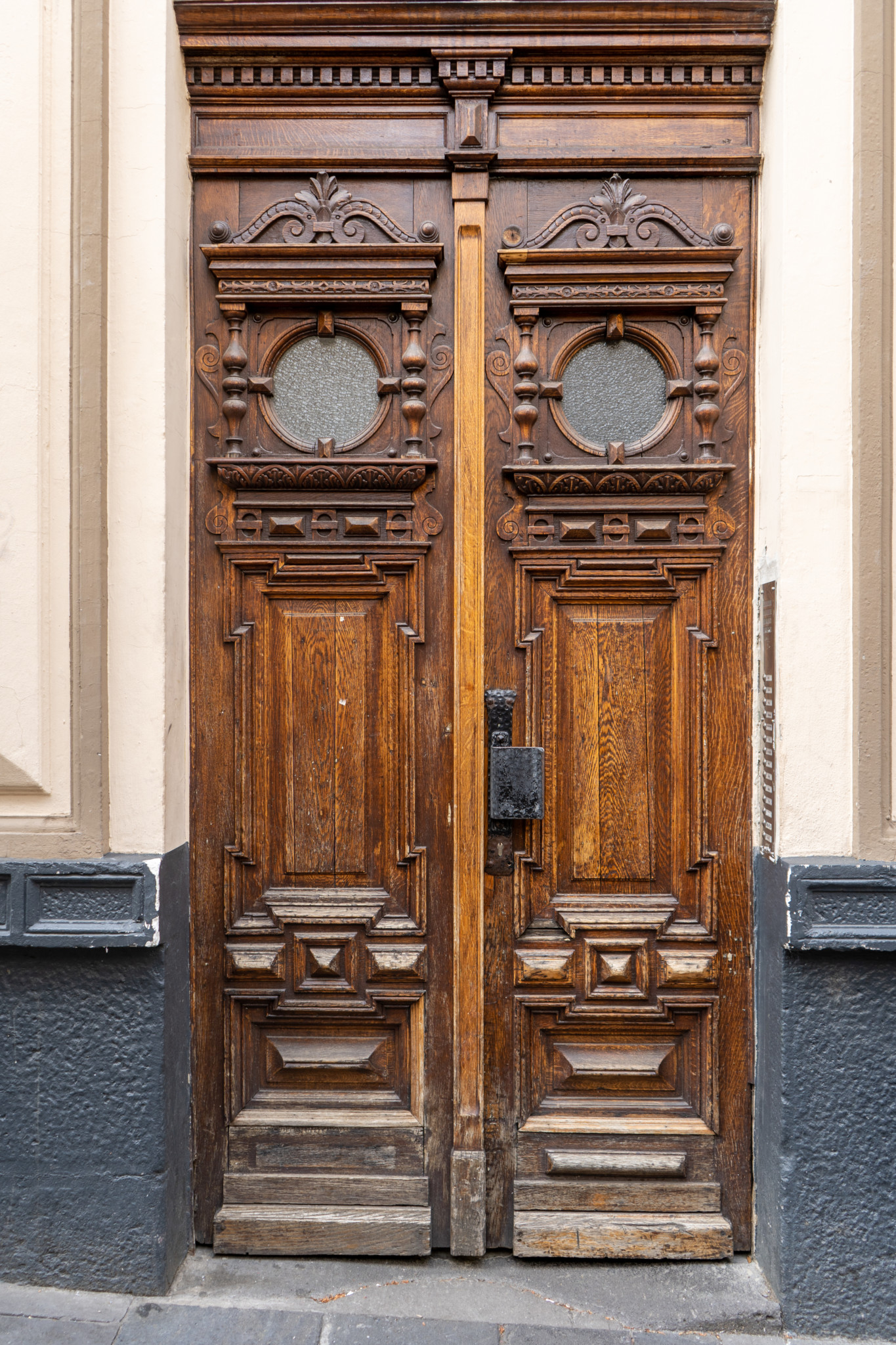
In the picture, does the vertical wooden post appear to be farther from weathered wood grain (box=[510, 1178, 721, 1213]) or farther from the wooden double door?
weathered wood grain (box=[510, 1178, 721, 1213])

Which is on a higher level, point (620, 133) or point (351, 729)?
point (620, 133)

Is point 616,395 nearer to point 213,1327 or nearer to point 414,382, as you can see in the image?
point 414,382

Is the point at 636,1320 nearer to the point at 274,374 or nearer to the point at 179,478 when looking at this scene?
the point at 179,478

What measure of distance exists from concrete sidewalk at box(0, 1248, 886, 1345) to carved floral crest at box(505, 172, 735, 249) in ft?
10.4

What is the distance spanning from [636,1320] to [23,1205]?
179cm

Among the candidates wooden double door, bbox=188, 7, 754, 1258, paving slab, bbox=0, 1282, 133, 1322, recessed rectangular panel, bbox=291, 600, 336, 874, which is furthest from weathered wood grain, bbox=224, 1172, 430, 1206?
recessed rectangular panel, bbox=291, 600, 336, 874

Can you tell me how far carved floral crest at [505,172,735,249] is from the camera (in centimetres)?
258

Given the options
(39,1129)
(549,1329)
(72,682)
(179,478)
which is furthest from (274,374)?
(549,1329)

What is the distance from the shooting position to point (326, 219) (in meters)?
2.60

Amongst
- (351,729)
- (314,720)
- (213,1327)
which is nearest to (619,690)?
(351,729)

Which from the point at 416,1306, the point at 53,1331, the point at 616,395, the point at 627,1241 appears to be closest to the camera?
the point at 53,1331

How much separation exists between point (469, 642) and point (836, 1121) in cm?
173

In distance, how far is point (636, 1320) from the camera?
92.4 inches

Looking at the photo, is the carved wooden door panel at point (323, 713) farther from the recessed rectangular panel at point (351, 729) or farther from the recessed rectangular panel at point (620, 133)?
the recessed rectangular panel at point (620, 133)
